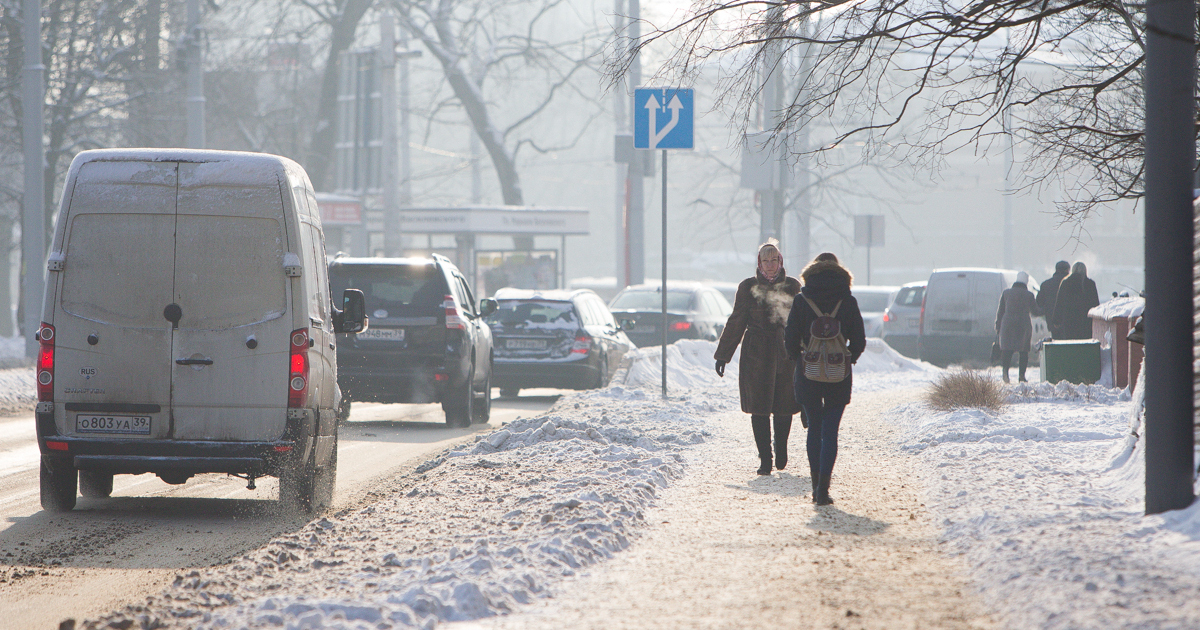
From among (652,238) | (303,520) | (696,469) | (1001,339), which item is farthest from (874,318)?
(652,238)

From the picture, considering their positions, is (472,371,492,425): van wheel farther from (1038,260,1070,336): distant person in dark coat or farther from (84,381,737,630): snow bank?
(1038,260,1070,336): distant person in dark coat

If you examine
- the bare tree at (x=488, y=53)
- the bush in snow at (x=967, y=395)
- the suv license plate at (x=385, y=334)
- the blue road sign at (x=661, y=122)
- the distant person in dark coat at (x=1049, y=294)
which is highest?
the bare tree at (x=488, y=53)

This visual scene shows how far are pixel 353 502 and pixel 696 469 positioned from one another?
7.91ft

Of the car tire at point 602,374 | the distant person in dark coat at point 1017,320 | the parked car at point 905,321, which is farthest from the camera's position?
the parked car at point 905,321

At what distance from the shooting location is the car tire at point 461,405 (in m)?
13.5

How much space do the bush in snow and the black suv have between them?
193 inches

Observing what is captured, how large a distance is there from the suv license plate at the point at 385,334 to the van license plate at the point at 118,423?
587cm

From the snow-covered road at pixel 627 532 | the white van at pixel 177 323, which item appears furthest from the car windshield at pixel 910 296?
the white van at pixel 177 323

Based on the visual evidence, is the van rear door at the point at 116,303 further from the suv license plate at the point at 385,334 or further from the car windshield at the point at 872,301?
the car windshield at the point at 872,301

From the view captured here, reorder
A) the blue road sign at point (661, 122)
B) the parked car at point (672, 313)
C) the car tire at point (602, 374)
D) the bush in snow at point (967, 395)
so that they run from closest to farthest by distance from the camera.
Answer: the bush in snow at point (967, 395)
the blue road sign at point (661, 122)
the car tire at point (602, 374)
the parked car at point (672, 313)

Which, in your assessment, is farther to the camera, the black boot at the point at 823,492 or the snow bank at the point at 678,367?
the snow bank at the point at 678,367

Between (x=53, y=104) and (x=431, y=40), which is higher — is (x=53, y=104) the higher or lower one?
the lower one

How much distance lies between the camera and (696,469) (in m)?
9.08

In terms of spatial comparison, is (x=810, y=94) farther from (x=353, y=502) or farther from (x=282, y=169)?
(x=353, y=502)
